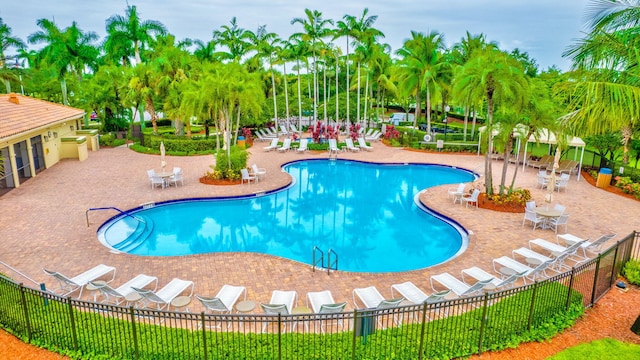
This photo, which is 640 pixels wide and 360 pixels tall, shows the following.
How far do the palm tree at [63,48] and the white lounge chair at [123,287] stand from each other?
28412mm

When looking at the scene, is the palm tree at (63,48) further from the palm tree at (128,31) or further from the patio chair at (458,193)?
the patio chair at (458,193)

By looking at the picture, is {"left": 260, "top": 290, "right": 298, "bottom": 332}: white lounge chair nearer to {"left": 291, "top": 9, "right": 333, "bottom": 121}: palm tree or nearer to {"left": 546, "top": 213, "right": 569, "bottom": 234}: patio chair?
{"left": 546, "top": 213, "right": 569, "bottom": 234}: patio chair

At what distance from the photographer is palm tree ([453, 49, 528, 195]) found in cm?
1478

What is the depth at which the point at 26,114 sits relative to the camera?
21719mm

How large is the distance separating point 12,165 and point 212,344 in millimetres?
17425

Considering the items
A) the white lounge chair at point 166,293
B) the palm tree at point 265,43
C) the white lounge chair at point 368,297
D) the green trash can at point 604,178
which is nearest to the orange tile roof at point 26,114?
the white lounge chair at point 166,293

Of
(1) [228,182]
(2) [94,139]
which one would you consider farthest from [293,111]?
(1) [228,182]

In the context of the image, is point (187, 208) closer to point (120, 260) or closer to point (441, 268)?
point (120, 260)

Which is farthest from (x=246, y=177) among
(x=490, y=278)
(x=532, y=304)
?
(x=532, y=304)

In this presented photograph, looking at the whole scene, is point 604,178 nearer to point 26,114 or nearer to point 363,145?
point 363,145

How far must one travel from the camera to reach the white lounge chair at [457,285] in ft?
31.0

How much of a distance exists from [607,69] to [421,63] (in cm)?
2344

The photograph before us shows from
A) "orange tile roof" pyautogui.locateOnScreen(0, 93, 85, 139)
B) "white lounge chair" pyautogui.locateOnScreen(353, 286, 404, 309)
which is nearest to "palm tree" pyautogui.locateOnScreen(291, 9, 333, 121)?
"orange tile roof" pyautogui.locateOnScreen(0, 93, 85, 139)

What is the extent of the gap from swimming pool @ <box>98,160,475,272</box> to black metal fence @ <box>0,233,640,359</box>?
4707 millimetres
